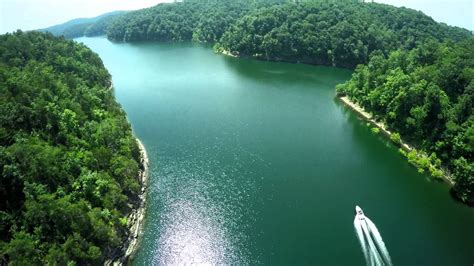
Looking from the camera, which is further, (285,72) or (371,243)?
(285,72)

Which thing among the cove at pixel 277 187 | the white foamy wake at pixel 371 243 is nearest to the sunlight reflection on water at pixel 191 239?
the cove at pixel 277 187

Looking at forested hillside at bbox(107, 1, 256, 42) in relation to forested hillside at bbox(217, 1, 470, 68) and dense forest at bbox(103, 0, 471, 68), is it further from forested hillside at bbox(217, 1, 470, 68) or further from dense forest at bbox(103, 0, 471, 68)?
forested hillside at bbox(217, 1, 470, 68)

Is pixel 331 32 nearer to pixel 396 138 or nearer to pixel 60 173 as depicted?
pixel 396 138

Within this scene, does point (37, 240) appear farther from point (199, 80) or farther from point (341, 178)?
point (199, 80)

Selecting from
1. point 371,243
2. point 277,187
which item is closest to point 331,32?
point 277,187

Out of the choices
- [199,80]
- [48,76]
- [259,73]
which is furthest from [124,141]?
[259,73]

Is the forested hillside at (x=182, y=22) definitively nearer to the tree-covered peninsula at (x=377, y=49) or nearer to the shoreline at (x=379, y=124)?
the tree-covered peninsula at (x=377, y=49)
